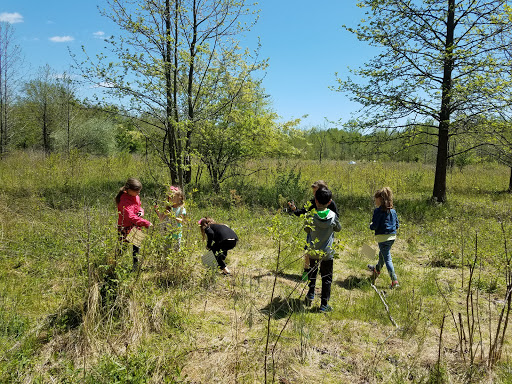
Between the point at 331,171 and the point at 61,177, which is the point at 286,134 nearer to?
the point at 331,171

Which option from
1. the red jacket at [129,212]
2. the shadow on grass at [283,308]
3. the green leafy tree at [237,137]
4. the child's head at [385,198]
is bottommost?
the shadow on grass at [283,308]

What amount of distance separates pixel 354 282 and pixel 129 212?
3629 mm

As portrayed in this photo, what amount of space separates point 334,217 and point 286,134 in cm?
708

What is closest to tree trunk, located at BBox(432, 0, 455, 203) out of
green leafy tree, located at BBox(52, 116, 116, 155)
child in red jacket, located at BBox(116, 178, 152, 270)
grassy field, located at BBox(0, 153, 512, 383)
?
grassy field, located at BBox(0, 153, 512, 383)

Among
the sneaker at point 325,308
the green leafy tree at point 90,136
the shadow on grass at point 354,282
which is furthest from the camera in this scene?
the green leafy tree at point 90,136

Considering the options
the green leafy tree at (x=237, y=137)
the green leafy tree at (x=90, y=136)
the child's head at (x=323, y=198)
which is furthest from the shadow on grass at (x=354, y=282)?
the green leafy tree at (x=90, y=136)

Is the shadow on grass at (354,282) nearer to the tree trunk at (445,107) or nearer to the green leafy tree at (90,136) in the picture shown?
the tree trunk at (445,107)

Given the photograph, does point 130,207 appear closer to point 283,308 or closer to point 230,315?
point 230,315

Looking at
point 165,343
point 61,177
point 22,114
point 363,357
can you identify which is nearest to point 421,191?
point 363,357

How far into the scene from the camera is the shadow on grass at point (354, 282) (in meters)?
4.95

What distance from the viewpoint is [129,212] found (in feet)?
15.4

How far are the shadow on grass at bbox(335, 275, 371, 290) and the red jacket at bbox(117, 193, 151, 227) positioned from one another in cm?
312

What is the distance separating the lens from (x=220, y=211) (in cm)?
855

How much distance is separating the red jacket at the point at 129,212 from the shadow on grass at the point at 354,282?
10.2 ft
